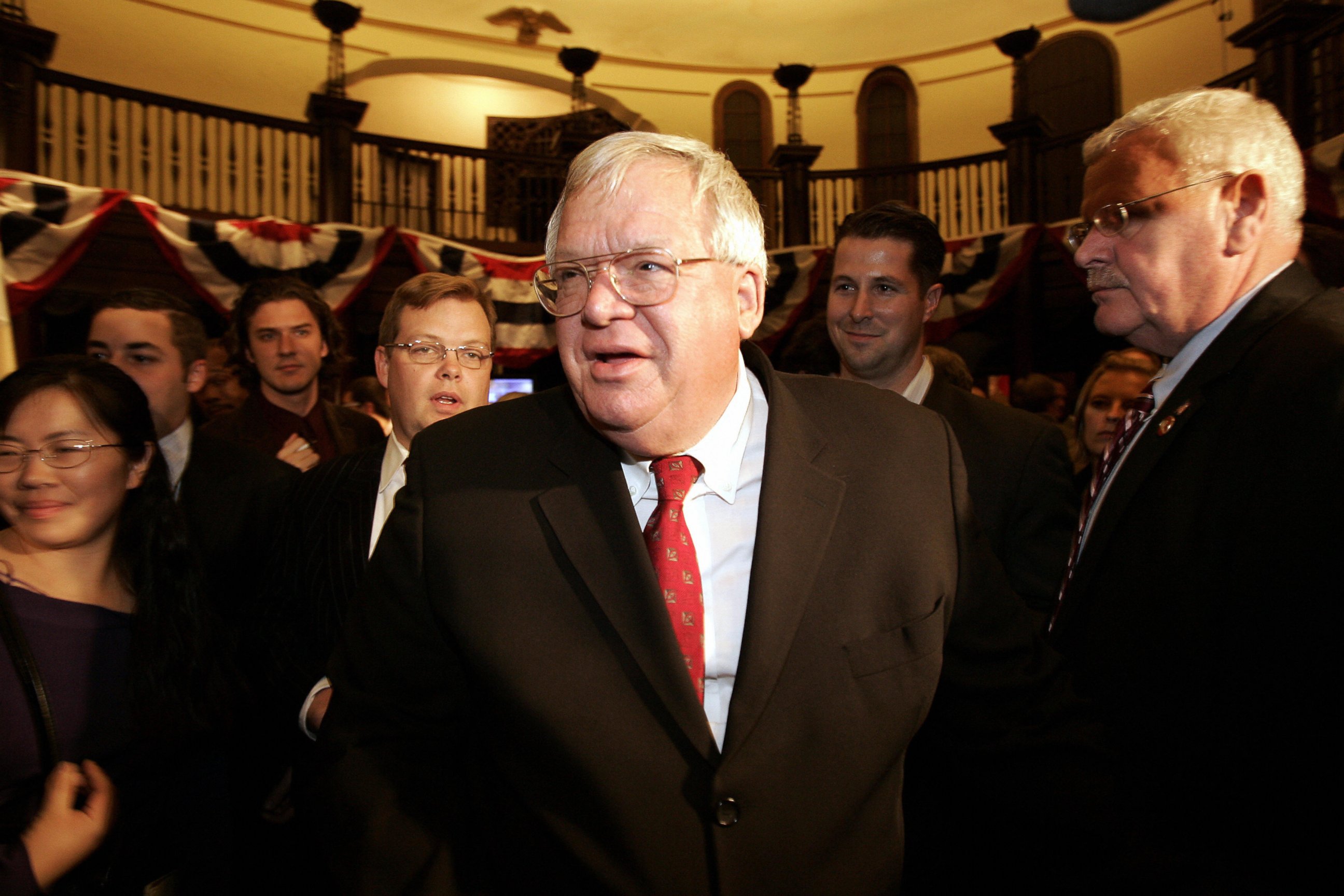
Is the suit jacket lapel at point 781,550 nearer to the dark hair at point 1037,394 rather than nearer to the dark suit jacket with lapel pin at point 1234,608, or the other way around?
the dark suit jacket with lapel pin at point 1234,608

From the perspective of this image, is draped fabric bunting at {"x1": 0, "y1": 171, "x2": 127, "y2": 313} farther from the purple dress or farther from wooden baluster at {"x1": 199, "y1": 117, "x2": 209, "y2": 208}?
the purple dress

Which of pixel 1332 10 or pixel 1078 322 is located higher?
pixel 1332 10

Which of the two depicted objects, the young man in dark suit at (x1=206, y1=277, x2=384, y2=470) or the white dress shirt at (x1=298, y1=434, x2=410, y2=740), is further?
the young man in dark suit at (x1=206, y1=277, x2=384, y2=470)

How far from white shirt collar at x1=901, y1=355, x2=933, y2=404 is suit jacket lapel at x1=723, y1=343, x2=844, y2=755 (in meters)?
1.20

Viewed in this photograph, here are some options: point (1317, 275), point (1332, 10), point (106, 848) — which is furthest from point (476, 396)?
point (1332, 10)

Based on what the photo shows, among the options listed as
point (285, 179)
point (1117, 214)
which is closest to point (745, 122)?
point (285, 179)

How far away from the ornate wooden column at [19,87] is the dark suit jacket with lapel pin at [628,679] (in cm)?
791

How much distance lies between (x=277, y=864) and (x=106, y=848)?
101 cm

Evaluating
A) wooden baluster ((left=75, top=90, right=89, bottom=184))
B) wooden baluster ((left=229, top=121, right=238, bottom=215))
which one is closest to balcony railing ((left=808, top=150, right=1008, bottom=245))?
wooden baluster ((left=229, top=121, right=238, bottom=215))

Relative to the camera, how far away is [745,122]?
12.6 meters

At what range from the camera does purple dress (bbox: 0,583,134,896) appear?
1438 mm

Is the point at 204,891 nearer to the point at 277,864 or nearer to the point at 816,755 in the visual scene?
the point at 277,864

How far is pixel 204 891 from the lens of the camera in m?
1.64

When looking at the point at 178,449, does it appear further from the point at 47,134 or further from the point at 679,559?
the point at 47,134
